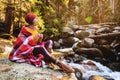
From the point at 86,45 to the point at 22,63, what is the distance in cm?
807

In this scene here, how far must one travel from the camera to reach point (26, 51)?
15.6ft

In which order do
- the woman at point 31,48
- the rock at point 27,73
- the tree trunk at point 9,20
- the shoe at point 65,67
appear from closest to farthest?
1. the rock at point 27,73
2. the shoe at point 65,67
3. the woman at point 31,48
4. the tree trunk at point 9,20

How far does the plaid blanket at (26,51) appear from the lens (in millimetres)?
4766

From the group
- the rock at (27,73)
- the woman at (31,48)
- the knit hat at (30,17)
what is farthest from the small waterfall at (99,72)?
the knit hat at (30,17)

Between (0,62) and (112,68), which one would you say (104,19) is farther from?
(0,62)

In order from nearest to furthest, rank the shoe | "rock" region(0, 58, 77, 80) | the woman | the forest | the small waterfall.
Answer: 1. "rock" region(0, 58, 77, 80)
2. the forest
3. the shoe
4. the woman
5. the small waterfall

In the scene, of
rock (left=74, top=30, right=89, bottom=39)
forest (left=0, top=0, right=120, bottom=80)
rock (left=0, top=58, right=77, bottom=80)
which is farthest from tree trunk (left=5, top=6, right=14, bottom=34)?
rock (left=74, top=30, right=89, bottom=39)

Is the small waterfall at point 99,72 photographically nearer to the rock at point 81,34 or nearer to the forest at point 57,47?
the forest at point 57,47

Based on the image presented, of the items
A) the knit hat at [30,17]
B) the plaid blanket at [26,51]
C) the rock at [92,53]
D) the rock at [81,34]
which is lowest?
the rock at [81,34]

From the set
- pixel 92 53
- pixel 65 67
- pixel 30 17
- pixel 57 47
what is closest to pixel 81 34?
pixel 57 47

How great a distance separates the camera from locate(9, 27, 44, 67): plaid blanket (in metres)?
4.77

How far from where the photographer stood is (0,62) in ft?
16.8

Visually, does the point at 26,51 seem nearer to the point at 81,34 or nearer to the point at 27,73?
the point at 27,73

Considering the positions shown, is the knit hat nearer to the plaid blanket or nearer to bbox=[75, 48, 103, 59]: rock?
the plaid blanket
